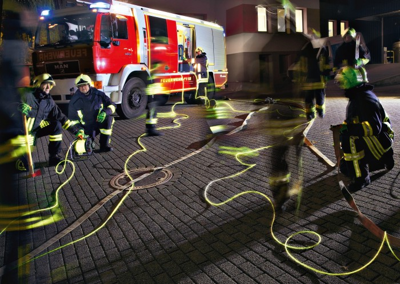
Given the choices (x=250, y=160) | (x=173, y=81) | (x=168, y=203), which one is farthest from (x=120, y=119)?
(x=168, y=203)

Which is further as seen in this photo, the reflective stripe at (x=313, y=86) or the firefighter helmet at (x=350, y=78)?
the reflective stripe at (x=313, y=86)

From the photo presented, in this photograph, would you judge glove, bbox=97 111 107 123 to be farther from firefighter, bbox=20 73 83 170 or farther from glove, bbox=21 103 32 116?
glove, bbox=21 103 32 116

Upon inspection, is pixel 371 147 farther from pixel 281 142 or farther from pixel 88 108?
pixel 88 108

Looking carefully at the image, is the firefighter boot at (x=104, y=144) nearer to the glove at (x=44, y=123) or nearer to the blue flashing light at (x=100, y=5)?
the glove at (x=44, y=123)

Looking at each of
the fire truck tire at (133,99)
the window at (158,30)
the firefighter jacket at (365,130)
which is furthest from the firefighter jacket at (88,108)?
the window at (158,30)

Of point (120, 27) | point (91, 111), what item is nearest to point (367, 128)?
point (91, 111)

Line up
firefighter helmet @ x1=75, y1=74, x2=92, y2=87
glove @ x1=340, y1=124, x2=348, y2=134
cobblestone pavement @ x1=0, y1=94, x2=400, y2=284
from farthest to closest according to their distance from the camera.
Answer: firefighter helmet @ x1=75, y1=74, x2=92, y2=87
glove @ x1=340, y1=124, x2=348, y2=134
cobblestone pavement @ x1=0, y1=94, x2=400, y2=284

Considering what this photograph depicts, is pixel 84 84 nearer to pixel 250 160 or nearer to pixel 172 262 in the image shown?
pixel 250 160

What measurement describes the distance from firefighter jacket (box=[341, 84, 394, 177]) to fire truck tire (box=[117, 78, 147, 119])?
7.14 m

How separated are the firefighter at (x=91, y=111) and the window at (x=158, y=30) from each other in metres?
4.86

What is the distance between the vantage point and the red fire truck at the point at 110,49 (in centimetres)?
920

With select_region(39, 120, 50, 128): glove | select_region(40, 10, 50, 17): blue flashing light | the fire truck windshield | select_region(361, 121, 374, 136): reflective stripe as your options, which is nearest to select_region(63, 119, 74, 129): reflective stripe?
select_region(39, 120, 50, 128): glove

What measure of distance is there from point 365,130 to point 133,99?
764cm

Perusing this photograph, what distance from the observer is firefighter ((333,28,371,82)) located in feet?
25.9
